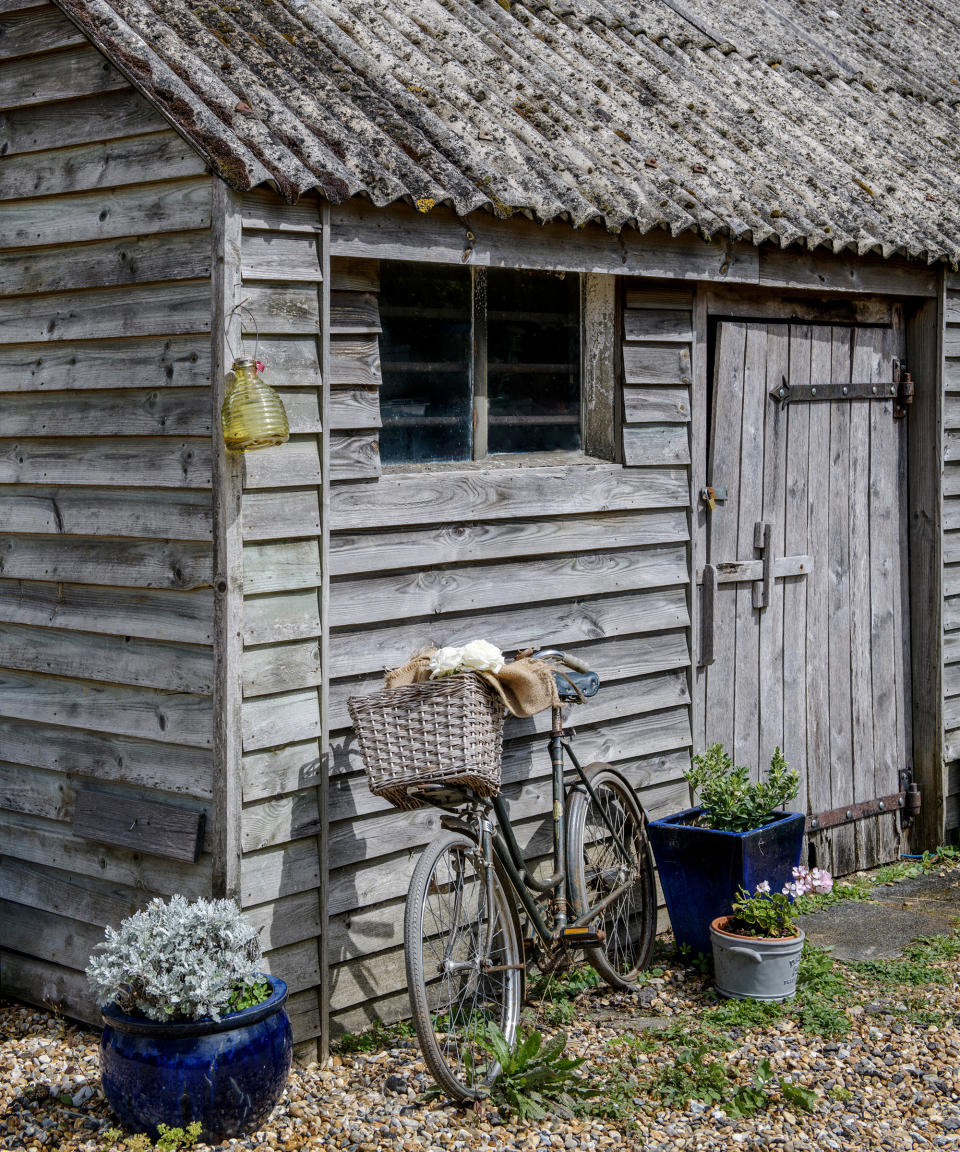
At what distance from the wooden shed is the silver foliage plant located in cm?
28

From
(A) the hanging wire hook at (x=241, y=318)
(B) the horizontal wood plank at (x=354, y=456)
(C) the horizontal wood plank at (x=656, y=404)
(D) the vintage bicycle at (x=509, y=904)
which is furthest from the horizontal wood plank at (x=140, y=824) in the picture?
(C) the horizontal wood plank at (x=656, y=404)

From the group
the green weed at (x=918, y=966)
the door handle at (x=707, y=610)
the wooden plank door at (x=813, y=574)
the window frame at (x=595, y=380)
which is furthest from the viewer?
the wooden plank door at (x=813, y=574)

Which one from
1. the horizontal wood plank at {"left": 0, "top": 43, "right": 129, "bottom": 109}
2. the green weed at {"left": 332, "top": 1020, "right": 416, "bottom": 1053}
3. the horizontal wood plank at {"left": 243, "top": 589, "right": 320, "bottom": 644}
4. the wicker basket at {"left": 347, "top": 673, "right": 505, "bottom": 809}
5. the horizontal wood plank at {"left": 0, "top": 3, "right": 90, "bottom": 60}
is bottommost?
the green weed at {"left": 332, "top": 1020, "right": 416, "bottom": 1053}

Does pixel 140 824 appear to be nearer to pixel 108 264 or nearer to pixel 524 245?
pixel 108 264

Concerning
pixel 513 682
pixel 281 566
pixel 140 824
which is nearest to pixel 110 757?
pixel 140 824

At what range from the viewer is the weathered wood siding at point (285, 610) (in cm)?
454

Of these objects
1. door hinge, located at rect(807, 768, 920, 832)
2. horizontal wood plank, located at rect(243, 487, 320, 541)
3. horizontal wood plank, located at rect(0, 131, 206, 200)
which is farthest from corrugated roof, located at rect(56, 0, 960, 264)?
door hinge, located at rect(807, 768, 920, 832)

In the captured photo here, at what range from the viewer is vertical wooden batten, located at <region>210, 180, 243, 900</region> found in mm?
4414

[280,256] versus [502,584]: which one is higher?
[280,256]

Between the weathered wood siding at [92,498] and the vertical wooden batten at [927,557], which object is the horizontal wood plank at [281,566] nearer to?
the weathered wood siding at [92,498]

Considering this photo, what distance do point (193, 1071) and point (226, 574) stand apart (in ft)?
5.02

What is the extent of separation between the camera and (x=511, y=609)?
18.2 feet

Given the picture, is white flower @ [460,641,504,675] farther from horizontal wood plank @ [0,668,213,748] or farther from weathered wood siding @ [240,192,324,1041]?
horizontal wood plank @ [0,668,213,748]

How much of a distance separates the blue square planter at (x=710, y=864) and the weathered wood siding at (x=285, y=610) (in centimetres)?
170
